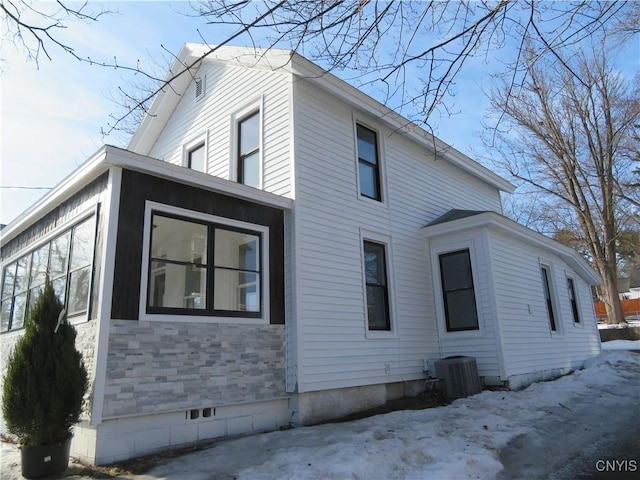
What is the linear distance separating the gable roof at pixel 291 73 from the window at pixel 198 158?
125 centimetres

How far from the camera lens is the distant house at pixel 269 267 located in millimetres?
5344

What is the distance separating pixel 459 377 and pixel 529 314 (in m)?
2.83

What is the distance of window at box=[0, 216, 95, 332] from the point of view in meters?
5.78

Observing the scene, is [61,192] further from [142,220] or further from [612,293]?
[612,293]

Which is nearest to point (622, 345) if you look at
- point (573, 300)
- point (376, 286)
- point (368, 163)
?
point (573, 300)

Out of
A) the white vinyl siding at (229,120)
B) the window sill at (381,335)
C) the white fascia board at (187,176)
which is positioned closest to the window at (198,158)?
the white vinyl siding at (229,120)

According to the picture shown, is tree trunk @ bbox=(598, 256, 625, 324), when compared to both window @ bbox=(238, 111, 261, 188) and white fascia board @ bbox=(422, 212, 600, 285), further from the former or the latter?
window @ bbox=(238, 111, 261, 188)

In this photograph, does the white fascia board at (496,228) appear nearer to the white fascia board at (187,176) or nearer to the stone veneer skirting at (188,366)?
the white fascia board at (187,176)

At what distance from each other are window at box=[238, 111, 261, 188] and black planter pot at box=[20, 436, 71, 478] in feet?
17.0

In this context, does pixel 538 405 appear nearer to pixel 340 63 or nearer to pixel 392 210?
pixel 392 210

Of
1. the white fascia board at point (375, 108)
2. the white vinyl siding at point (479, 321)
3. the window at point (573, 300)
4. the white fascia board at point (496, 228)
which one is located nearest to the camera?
the white fascia board at point (375, 108)

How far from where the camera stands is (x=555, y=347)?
1070 centimetres

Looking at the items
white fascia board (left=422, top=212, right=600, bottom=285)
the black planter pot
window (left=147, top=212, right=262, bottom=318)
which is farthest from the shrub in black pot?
white fascia board (left=422, top=212, right=600, bottom=285)

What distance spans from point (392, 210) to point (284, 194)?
8.95 ft
